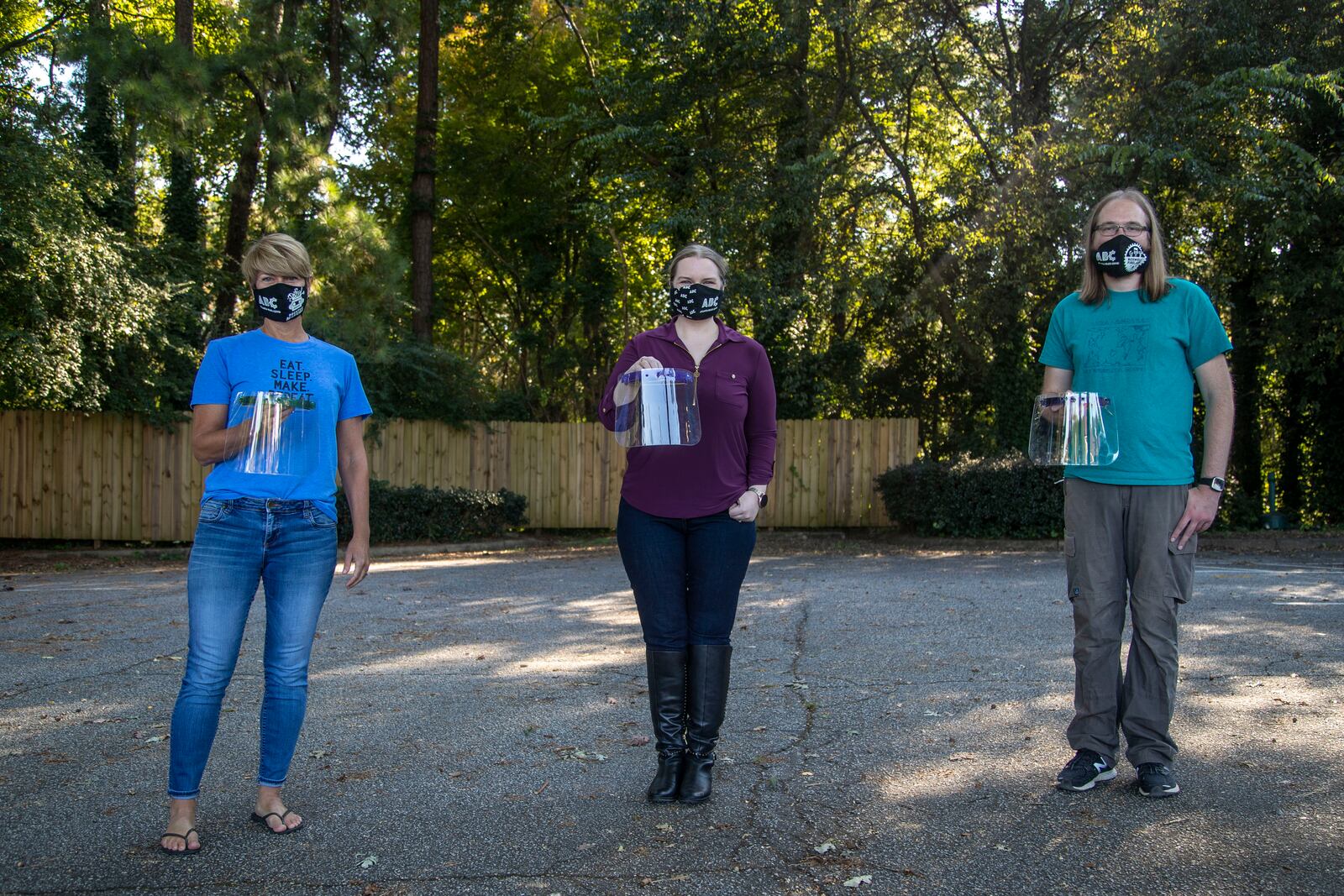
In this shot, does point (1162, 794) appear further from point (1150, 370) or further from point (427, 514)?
point (427, 514)

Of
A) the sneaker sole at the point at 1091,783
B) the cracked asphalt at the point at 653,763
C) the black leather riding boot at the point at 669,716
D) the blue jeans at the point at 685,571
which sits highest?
the blue jeans at the point at 685,571

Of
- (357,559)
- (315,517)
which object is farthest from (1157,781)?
(315,517)

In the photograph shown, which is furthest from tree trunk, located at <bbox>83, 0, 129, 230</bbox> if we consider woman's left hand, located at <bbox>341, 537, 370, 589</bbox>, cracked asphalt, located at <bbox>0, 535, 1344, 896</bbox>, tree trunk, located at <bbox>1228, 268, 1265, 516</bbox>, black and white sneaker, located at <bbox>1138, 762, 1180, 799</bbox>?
tree trunk, located at <bbox>1228, 268, 1265, 516</bbox>

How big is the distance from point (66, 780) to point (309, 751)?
92 cm

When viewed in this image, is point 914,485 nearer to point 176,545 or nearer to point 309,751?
point 176,545

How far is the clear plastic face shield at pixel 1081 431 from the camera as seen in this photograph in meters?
4.09

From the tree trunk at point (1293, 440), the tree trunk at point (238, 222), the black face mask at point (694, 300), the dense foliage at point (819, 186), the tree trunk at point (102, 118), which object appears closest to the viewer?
the black face mask at point (694, 300)

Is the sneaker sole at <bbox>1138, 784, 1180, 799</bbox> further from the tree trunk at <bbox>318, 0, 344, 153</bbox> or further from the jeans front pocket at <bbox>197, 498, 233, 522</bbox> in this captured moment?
the tree trunk at <bbox>318, 0, 344, 153</bbox>

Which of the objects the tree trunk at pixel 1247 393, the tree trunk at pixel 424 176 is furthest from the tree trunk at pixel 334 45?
the tree trunk at pixel 1247 393

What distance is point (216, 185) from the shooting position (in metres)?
26.6

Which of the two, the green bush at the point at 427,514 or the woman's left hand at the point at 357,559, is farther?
the green bush at the point at 427,514

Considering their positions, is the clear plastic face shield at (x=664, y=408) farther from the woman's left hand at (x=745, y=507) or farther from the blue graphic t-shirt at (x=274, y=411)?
the blue graphic t-shirt at (x=274, y=411)

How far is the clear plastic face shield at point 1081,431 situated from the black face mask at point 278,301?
2.66 m

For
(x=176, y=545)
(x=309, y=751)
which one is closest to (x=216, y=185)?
(x=176, y=545)
